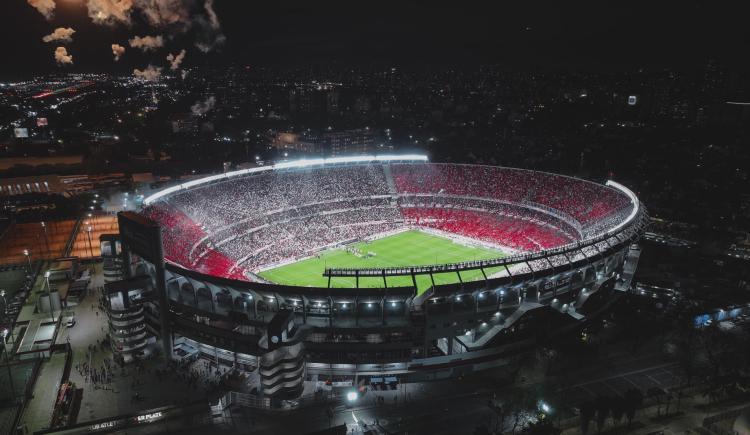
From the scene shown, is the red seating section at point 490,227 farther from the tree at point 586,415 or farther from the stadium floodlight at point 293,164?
the tree at point 586,415

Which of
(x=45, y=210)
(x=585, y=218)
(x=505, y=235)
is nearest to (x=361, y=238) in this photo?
(x=505, y=235)

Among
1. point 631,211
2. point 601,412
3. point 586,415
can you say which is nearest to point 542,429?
point 586,415

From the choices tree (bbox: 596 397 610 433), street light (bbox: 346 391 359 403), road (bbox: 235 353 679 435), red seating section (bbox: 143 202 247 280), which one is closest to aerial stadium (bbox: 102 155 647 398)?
red seating section (bbox: 143 202 247 280)

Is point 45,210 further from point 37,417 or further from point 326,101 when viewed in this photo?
point 326,101

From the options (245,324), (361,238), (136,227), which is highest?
(136,227)

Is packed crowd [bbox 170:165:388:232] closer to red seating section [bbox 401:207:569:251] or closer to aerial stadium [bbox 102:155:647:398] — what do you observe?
aerial stadium [bbox 102:155:647:398]

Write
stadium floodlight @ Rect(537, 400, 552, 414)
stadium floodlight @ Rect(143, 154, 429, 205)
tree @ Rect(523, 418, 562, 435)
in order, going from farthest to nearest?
stadium floodlight @ Rect(143, 154, 429, 205) < stadium floodlight @ Rect(537, 400, 552, 414) < tree @ Rect(523, 418, 562, 435)

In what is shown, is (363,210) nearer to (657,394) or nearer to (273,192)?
(273,192)
